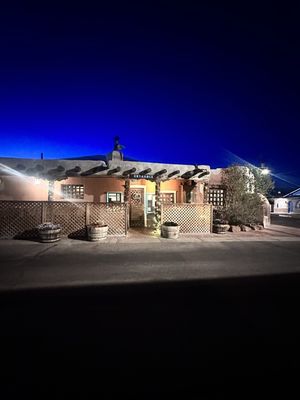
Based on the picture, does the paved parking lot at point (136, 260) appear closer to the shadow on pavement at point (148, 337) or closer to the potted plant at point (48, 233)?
the potted plant at point (48, 233)

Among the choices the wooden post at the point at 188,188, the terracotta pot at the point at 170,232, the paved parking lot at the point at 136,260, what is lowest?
the paved parking lot at the point at 136,260

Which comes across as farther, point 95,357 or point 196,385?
point 95,357

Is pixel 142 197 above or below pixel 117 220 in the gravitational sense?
above

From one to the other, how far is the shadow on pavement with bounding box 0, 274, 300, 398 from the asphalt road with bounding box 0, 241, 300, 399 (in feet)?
0.04

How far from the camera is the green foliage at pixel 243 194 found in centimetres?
1380

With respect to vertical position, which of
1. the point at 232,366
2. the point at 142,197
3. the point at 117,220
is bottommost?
the point at 232,366

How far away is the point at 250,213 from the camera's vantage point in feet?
45.9

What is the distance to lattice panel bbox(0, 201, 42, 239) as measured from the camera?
10.4m

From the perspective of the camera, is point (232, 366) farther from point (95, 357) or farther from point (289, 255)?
point (289, 255)

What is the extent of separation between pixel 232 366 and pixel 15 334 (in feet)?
9.36

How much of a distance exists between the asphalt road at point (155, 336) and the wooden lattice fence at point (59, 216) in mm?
5360

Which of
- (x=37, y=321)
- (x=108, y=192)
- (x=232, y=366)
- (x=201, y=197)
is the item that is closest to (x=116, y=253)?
(x=37, y=321)

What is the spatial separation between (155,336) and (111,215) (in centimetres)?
849

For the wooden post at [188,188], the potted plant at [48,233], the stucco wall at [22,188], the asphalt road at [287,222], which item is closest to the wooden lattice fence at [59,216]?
the potted plant at [48,233]
